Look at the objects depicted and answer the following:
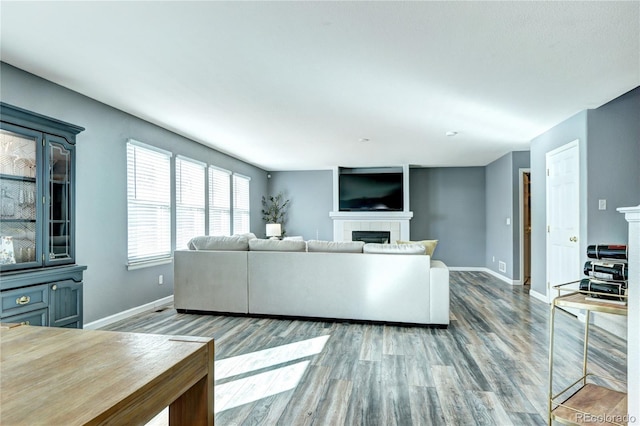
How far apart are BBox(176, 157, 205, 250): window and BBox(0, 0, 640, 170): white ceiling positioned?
2.91 ft

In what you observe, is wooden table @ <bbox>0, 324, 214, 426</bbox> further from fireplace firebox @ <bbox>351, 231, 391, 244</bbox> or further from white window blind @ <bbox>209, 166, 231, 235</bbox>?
fireplace firebox @ <bbox>351, 231, 391, 244</bbox>

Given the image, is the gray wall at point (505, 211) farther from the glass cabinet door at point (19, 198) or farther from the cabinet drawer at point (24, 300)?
the glass cabinet door at point (19, 198)

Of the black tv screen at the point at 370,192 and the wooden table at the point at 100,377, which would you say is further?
the black tv screen at the point at 370,192

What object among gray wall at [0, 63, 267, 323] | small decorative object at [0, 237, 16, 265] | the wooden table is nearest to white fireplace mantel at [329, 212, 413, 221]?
gray wall at [0, 63, 267, 323]

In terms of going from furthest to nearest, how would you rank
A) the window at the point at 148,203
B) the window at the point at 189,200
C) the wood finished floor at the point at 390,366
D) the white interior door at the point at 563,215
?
1. the window at the point at 189,200
2. the window at the point at 148,203
3. the white interior door at the point at 563,215
4. the wood finished floor at the point at 390,366

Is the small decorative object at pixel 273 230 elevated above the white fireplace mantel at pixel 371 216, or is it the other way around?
the white fireplace mantel at pixel 371 216

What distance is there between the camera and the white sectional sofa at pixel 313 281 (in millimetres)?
3736

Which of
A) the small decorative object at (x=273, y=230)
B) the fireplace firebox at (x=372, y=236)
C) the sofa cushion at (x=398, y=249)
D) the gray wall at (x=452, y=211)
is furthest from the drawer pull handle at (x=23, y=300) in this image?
the gray wall at (x=452, y=211)

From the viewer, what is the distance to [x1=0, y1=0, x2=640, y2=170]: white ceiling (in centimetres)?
215

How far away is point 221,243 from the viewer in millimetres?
4328

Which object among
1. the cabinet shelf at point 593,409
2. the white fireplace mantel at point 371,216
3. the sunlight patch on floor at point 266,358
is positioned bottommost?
the sunlight patch on floor at point 266,358

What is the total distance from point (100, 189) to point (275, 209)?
5.07 metres

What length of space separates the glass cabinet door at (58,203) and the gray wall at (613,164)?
517 centimetres

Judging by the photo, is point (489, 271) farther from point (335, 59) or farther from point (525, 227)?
point (335, 59)
